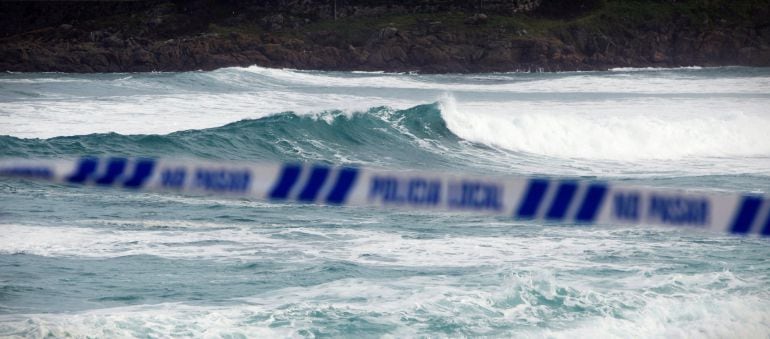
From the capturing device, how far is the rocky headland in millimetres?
57250

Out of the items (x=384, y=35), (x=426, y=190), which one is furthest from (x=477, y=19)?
(x=426, y=190)

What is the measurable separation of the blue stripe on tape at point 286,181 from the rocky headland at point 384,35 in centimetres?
5227

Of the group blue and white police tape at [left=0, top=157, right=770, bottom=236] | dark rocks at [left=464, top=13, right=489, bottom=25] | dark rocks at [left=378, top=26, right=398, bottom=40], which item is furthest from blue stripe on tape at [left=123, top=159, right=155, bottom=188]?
dark rocks at [left=464, top=13, right=489, bottom=25]

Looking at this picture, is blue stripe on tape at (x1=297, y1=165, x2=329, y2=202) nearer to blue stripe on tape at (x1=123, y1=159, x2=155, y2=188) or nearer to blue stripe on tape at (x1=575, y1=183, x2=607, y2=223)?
blue stripe on tape at (x1=123, y1=159, x2=155, y2=188)

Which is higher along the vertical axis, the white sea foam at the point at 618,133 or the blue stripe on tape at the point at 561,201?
the blue stripe on tape at the point at 561,201

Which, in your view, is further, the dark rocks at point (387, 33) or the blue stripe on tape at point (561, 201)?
the dark rocks at point (387, 33)

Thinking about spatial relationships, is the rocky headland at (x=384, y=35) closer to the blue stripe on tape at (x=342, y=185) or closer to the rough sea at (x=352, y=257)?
the rough sea at (x=352, y=257)

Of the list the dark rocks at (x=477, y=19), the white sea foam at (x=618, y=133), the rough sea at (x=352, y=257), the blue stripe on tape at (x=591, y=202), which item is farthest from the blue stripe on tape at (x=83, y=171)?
the dark rocks at (x=477, y=19)

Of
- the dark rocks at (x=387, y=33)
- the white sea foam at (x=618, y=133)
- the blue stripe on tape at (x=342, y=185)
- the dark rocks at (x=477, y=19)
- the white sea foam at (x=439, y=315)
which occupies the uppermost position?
the dark rocks at (x=477, y=19)

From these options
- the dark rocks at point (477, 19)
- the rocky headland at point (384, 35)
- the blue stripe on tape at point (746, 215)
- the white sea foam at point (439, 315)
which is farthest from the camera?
the dark rocks at point (477, 19)

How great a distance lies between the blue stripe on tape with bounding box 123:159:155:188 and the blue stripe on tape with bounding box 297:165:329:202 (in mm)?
486

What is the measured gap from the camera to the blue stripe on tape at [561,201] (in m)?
3.30

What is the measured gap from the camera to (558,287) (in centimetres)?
840

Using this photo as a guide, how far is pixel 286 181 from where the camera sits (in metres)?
3.39
